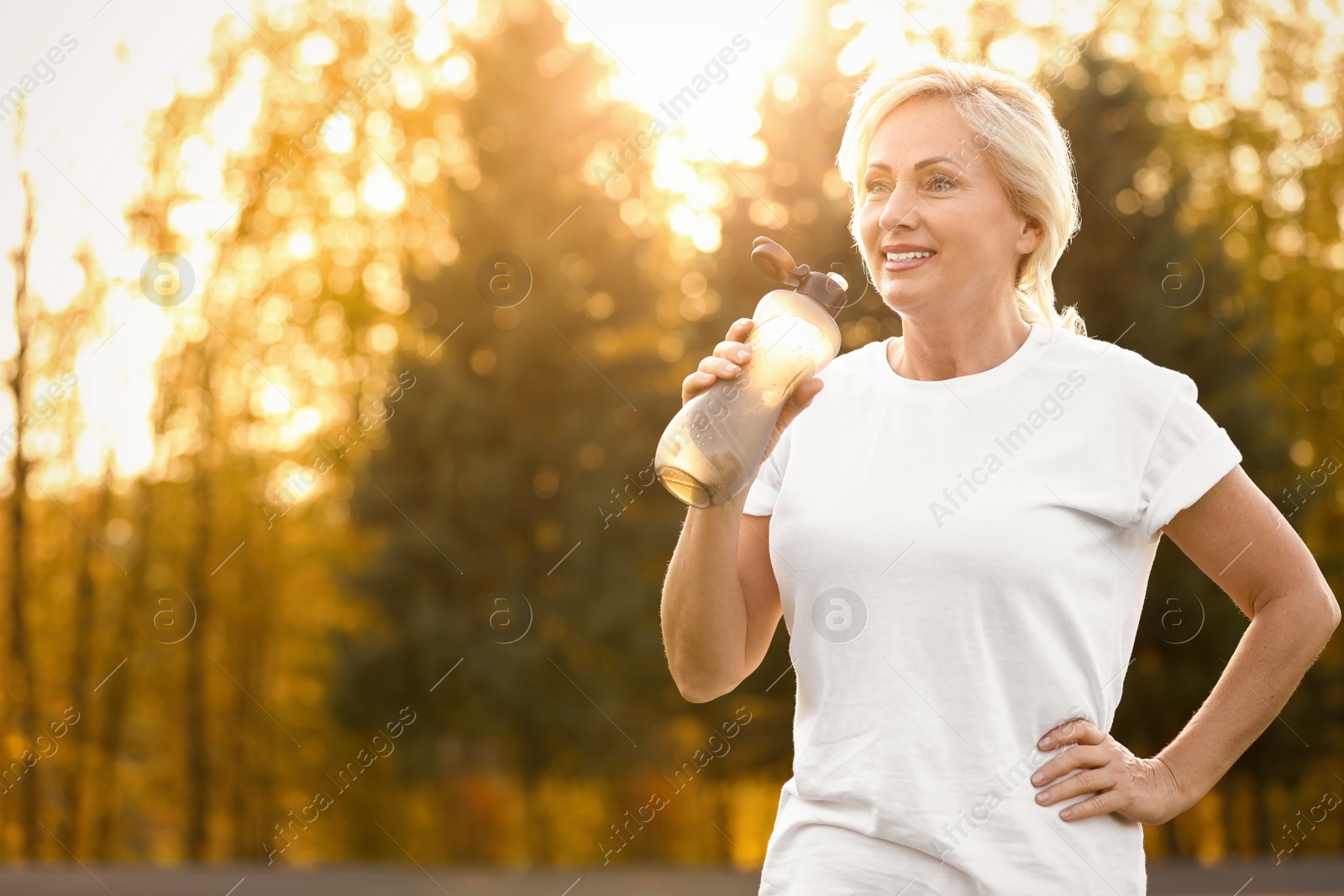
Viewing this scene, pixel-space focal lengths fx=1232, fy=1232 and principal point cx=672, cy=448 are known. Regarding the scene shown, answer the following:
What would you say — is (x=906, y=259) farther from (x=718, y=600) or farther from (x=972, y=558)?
(x=718, y=600)

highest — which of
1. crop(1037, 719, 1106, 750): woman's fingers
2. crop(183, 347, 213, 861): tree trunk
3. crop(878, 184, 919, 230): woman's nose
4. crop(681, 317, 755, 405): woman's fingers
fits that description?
crop(878, 184, 919, 230): woman's nose

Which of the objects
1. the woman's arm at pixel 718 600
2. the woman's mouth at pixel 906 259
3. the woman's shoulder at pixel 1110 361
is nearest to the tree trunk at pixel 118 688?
the woman's arm at pixel 718 600

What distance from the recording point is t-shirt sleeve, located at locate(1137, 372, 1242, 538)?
1945 mm

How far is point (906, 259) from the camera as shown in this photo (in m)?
2.06

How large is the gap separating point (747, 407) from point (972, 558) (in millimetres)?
418

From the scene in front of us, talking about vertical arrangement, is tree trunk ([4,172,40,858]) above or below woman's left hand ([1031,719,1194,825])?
below

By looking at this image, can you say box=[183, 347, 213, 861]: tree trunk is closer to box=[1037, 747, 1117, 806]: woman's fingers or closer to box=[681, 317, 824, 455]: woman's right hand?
box=[681, 317, 824, 455]: woman's right hand

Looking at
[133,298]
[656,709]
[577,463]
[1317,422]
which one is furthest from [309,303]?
[1317,422]

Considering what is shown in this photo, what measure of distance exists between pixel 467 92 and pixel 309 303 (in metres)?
4.17

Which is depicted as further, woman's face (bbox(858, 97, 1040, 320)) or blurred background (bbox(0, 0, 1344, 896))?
blurred background (bbox(0, 0, 1344, 896))

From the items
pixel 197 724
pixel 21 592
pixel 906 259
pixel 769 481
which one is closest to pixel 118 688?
pixel 197 724

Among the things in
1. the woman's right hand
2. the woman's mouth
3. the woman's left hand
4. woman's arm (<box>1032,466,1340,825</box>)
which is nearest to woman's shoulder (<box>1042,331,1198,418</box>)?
woman's arm (<box>1032,466,1340,825</box>)

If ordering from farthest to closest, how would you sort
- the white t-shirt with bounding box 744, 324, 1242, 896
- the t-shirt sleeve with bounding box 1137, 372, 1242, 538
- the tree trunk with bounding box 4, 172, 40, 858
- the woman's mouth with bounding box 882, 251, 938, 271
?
1. the tree trunk with bounding box 4, 172, 40, 858
2. the woman's mouth with bounding box 882, 251, 938, 271
3. the t-shirt sleeve with bounding box 1137, 372, 1242, 538
4. the white t-shirt with bounding box 744, 324, 1242, 896

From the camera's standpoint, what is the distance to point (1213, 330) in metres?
15.7
